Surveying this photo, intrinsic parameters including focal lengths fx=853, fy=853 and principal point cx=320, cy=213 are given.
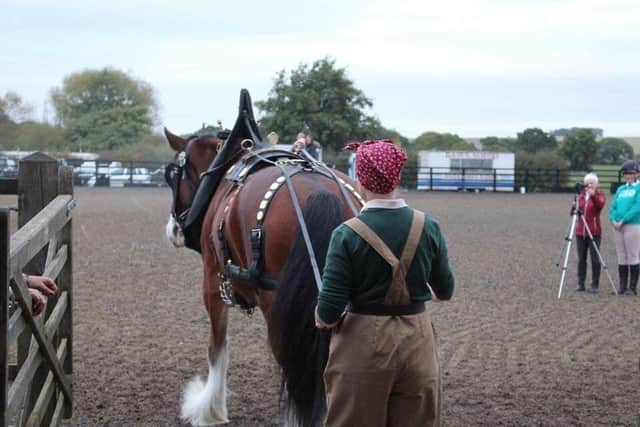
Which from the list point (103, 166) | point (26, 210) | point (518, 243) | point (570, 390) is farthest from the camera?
point (103, 166)

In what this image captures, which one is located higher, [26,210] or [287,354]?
[26,210]

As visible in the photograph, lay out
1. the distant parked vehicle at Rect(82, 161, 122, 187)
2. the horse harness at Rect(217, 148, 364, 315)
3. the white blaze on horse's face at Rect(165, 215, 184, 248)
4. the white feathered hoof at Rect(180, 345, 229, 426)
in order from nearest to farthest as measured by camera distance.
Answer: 1. the horse harness at Rect(217, 148, 364, 315)
2. the white feathered hoof at Rect(180, 345, 229, 426)
3. the white blaze on horse's face at Rect(165, 215, 184, 248)
4. the distant parked vehicle at Rect(82, 161, 122, 187)

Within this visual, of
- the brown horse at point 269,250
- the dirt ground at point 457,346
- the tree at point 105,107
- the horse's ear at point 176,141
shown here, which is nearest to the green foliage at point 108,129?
the tree at point 105,107

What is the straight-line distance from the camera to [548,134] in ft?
229

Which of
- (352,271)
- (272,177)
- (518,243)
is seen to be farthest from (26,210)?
(518,243)

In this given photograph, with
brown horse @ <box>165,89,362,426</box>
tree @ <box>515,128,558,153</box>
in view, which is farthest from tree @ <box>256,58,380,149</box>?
brown horse @ <box>165,89,362,426</box>

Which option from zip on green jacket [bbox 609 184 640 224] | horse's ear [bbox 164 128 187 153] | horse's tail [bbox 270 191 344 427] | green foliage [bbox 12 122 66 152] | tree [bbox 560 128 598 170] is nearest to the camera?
horse's tail [bbox 270 191 344 427]

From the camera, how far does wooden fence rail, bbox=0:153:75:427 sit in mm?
3502

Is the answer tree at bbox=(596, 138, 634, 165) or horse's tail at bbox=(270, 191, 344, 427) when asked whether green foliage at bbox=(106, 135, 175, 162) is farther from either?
horse's tail at bbox=(270, 191, 344, 427)

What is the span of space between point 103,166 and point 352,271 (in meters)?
44.3

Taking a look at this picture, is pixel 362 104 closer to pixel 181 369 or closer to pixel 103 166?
pixel 103 166

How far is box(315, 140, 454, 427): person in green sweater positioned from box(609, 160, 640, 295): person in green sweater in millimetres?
8957

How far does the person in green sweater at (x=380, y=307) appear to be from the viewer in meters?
3.42

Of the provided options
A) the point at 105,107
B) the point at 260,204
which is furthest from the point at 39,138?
the point at 260,204
